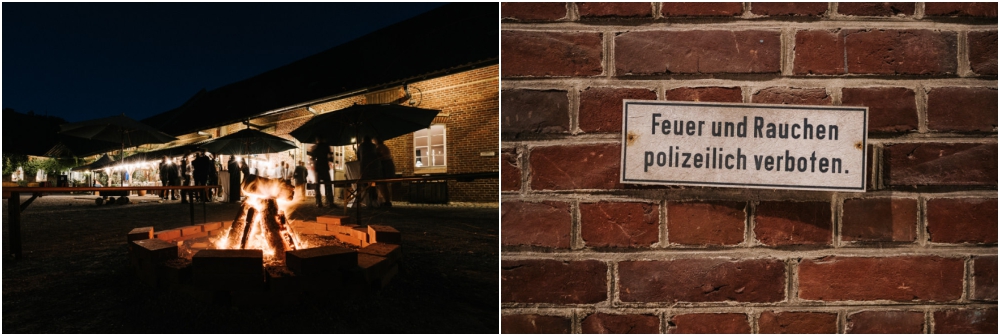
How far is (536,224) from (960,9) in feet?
3.46

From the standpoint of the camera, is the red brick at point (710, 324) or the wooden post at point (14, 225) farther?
the wooden post at point (14, 225)

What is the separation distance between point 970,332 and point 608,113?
3.26 feet

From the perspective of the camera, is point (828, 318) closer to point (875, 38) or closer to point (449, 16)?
point (875, 38)

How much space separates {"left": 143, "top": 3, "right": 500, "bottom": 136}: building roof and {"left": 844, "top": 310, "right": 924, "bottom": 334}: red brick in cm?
848

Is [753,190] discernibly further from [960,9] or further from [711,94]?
[960,9]

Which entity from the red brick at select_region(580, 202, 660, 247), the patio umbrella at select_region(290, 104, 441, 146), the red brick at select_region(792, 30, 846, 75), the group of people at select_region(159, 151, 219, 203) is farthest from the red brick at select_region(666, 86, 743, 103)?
the group of people at select_region(159, 151, 219, 203)

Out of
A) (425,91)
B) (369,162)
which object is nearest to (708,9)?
(369,162)

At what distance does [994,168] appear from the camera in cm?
91

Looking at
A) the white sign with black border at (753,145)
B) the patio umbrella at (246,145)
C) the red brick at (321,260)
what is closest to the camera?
the white sign with black border at (753,145)

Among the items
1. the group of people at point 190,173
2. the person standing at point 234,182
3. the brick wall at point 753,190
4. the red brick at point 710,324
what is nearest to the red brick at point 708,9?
the brick wall at point 753,190

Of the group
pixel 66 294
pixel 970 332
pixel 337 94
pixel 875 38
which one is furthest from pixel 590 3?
pixel 337 94

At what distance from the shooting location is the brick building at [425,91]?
34.3 feet

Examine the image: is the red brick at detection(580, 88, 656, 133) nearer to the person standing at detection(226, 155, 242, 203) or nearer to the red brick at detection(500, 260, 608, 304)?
the red brick at detection(500, 260, 608, 304)

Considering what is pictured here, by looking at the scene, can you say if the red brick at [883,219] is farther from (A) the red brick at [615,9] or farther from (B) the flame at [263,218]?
(B) the flame at [263,218]
